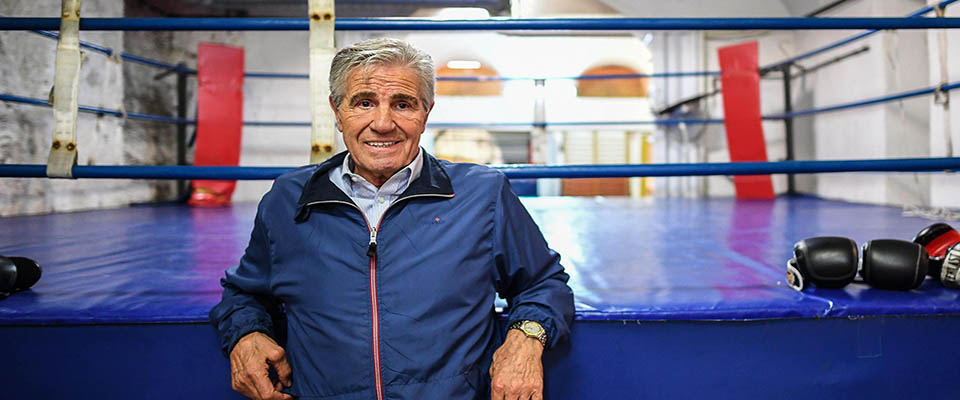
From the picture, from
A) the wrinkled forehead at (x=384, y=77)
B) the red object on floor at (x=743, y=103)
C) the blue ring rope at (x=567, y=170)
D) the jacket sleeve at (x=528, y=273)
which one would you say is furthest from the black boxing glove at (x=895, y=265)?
the red object on floor at (x=743, y=103)

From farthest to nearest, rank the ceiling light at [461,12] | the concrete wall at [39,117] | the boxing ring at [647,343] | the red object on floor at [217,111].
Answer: the ceiling light at [461,12] < the red object on floor at [217,111] < the concrete wall at [39,117] < the boxing ring at [647,343]

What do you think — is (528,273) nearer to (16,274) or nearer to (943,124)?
(16,274)

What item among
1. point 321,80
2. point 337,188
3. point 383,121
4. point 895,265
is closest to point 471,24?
point 321,80

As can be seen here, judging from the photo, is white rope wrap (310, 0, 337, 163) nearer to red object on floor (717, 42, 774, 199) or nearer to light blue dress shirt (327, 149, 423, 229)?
light blue dress shirt (327, 149, 423, 229)

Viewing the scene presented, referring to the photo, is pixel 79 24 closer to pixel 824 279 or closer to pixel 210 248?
pixel 210 248

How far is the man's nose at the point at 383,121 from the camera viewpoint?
87cm

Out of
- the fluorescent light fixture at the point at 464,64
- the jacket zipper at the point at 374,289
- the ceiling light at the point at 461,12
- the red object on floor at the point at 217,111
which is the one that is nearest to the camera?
the jacket zipper at the point at 374,289

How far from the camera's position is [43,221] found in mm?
2734

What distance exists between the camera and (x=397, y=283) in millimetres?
811

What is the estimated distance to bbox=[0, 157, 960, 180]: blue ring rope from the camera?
3.67 ft

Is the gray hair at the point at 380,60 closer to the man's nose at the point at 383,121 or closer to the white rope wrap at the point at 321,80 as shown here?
the man's nose at the point at 383,121

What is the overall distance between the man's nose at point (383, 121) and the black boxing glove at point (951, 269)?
113 centimetres

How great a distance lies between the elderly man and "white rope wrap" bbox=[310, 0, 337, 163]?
8.5 inches

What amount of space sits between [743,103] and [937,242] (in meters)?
3.45
